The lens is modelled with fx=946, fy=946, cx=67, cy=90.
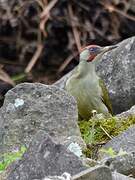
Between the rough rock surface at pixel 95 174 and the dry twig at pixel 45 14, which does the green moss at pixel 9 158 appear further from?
the dry twig at pixel 45 14

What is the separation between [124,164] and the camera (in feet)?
17.1

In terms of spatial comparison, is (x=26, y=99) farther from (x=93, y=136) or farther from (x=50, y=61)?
(x=50, y=61)

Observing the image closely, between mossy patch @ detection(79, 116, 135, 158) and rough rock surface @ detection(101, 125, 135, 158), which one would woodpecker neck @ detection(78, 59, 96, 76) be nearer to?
mossy patch @ detection(79, 116, 135, 158)

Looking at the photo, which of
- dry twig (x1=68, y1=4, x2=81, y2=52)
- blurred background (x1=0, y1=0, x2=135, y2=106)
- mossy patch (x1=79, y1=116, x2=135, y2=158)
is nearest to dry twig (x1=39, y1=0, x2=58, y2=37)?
blurred background (x1=0, y1=0, x2=135, y2=106)

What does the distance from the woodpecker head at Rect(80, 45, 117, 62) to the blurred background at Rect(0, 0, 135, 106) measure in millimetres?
3700

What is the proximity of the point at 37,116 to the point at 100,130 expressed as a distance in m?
0.68

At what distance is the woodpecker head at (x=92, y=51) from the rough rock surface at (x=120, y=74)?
0.18m

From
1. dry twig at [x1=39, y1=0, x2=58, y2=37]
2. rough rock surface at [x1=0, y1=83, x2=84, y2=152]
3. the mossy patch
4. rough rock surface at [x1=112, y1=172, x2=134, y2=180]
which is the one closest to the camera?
rough rock surface at [x1=112, y1=172, x2=134, y2=180]

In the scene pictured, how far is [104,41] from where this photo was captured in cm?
1261

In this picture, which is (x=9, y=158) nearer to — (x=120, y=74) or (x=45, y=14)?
(x=120, y=74)

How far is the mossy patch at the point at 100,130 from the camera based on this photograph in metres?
5.97

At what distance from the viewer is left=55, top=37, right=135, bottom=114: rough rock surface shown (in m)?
8.24

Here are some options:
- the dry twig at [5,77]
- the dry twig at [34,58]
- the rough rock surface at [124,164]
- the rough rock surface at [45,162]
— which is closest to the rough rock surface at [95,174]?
the rough rock surface at [45,162]

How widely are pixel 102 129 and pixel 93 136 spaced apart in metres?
0.29
